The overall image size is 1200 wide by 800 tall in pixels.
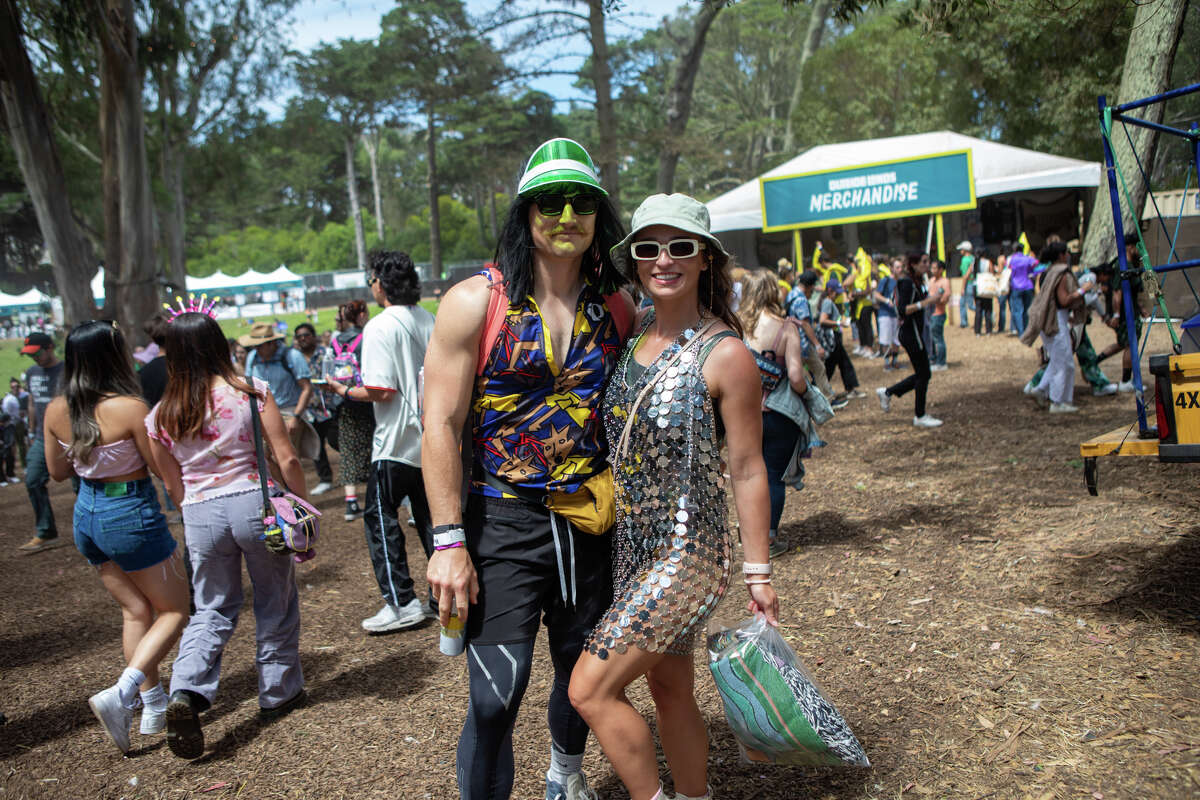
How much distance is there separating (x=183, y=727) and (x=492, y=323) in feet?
7.57

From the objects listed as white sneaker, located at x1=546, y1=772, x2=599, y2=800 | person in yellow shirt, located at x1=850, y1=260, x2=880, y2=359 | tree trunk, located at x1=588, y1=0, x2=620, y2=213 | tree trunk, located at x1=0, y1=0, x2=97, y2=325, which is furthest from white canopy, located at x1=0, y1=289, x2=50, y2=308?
white sneaker, located at x1=546, y1=772, x2=599, y2=800

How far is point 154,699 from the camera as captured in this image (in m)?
3.96

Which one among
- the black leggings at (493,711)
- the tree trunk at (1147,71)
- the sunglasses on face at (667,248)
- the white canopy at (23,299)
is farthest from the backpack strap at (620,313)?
the white canopy at (23,299)

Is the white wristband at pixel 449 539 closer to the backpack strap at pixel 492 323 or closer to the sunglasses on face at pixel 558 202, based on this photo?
the backpack strap at pixel 492 323

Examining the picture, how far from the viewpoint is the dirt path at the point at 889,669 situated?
3.20 metres

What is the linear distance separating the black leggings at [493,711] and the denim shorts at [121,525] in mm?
2115

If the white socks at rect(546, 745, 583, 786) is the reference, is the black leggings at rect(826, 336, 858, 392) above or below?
above

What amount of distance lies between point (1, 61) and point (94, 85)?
7376 millimetres

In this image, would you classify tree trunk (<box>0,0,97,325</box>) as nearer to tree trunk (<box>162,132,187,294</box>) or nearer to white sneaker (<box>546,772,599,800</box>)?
white sneaker (<box>546,772,599,800</box>)

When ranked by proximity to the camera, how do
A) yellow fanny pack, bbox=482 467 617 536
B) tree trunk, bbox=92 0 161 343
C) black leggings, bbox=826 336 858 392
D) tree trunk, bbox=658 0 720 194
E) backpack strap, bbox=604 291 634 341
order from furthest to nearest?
tree trunk, bbox=658 0 720 194 → tree trunk, bbox=92 0 161 343 → black leggings, bbox=826 336 858 392 → backpack strap, bbox=604 291 634 341 → yellow fanny pack, bbox=482 467 617 536

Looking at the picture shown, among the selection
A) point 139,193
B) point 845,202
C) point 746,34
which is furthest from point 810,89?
point 139,193

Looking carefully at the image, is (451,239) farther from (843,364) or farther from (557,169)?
(557,169)

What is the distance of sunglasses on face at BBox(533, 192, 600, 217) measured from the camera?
2447 mm

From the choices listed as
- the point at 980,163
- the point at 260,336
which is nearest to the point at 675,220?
the point at 260,336
